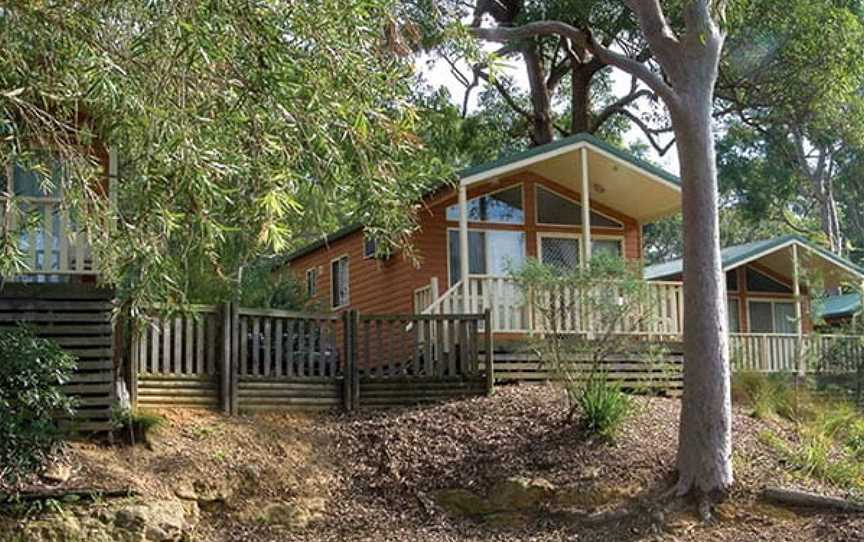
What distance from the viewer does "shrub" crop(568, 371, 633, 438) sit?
12.0 m

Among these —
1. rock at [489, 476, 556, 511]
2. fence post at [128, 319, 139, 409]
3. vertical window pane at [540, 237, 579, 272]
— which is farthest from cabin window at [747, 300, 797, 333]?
fence post at [128, 319, 139, 409]

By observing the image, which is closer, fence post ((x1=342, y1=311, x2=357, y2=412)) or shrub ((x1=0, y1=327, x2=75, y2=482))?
shrub ((x1=0, y1=327, x2=75, y2=482))

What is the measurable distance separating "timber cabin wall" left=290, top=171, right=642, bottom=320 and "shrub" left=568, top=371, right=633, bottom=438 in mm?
4892

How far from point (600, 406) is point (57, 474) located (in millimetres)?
5924

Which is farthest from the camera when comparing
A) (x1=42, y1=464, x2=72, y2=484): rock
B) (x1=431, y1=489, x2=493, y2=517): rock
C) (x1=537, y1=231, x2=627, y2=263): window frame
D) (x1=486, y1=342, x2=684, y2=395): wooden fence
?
(x1=537, y1=231, x2=627, y2=263): window frame

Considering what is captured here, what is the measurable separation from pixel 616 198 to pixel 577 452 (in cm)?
772

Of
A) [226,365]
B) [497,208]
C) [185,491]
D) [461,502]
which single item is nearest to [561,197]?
[497,208]

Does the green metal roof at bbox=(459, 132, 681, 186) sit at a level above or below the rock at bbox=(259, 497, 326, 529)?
above

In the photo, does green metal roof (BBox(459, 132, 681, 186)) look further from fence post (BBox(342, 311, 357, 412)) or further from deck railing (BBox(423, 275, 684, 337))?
fence post (BBox(342, 311, 357, 412))

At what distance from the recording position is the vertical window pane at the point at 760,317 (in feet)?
73.7

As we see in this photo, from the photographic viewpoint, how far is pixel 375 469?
11.6 m

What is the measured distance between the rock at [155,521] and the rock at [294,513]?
0.87 metres

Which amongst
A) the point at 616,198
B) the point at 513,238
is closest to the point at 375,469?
the point at 513,238

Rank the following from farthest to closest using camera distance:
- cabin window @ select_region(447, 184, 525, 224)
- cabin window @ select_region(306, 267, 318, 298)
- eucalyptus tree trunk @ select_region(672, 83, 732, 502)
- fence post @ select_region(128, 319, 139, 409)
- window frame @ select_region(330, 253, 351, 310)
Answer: cabin window @ select_region(306, 267, 318, 298) < window frame @ select_region(330, 253, 351, 310) < cabin window @ select_region(447, 184, 525, 224) < fence post @ select_region(128, 319, 139, 409) < eucalyptus tree trunk @ select_region(672, 83, 732, 502)
